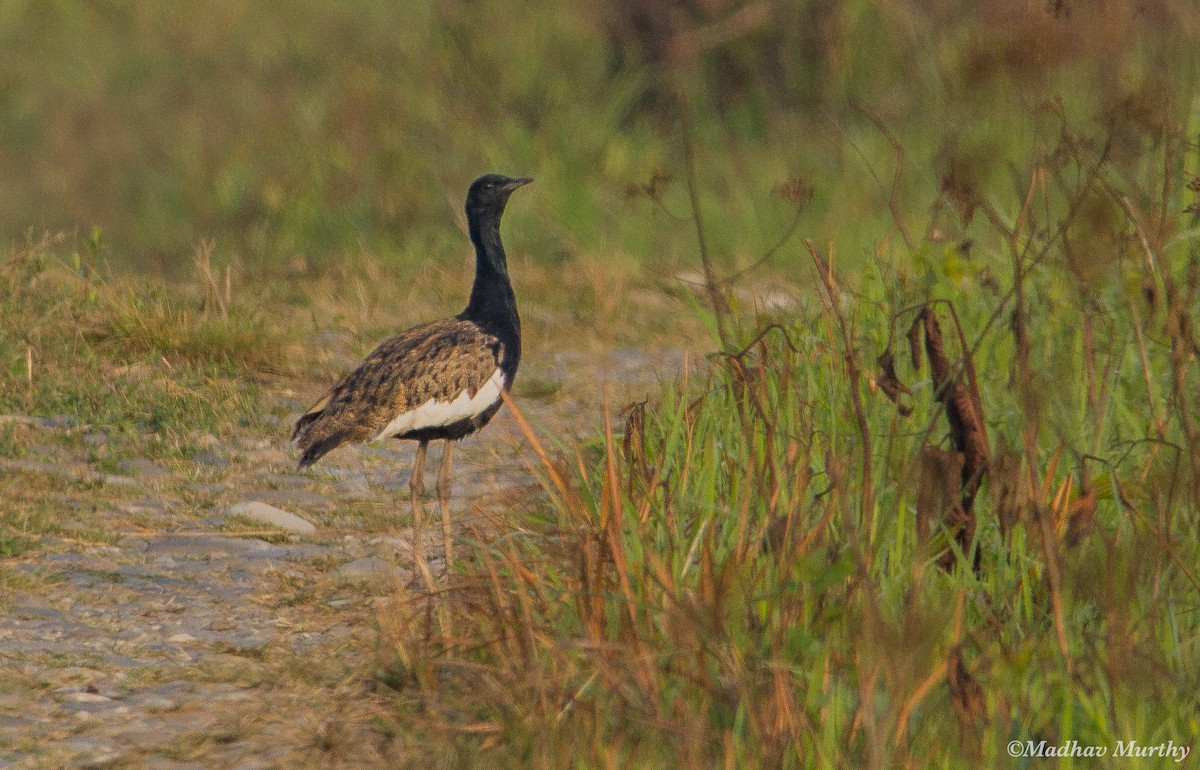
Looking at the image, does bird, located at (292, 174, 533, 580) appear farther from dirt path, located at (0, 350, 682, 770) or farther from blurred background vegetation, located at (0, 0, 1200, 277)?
blurred background vegetation, located at (0, 0, 1200, 277)

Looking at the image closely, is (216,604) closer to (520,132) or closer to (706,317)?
(706,317)

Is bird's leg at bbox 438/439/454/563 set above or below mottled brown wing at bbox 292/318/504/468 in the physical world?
below

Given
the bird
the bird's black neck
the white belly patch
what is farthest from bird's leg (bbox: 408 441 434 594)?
the bird's black neck

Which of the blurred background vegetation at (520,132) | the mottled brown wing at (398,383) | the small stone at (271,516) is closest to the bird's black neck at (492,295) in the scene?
the mottled brown wing at (398,383)

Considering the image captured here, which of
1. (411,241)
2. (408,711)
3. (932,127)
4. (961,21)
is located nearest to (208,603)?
(408,711)

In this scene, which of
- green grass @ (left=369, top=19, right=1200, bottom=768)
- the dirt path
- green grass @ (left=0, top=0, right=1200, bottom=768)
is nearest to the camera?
green grass @ (left=369, top=19, right=1200, bottom=768)

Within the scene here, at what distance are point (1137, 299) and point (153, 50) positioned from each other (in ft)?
34.6

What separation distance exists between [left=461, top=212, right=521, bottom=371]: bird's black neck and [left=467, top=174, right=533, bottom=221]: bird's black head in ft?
0.07

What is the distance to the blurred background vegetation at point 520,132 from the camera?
9930 mm

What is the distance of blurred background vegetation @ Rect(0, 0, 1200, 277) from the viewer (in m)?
9.93

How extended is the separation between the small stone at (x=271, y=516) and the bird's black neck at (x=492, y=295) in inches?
37.8

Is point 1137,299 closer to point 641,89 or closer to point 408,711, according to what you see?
point 408,711

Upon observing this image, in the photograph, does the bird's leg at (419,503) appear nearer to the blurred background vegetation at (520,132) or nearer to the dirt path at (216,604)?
the dirt path at (216,604)

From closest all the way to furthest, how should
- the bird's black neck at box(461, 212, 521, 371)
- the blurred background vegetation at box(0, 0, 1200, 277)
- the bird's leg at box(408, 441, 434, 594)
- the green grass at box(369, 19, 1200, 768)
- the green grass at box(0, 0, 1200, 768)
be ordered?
1. the green grass at box(369, 19, 1200, 768)
2. the green grass at box(0, 0, 1200, 768)
3. the bird's leg at box(408, 441, 434, 594)
4. the bird's black neck at box(461, 212, 521, 371)
5. the blurred background vegetation at box(0, 0, 1200, 277)
